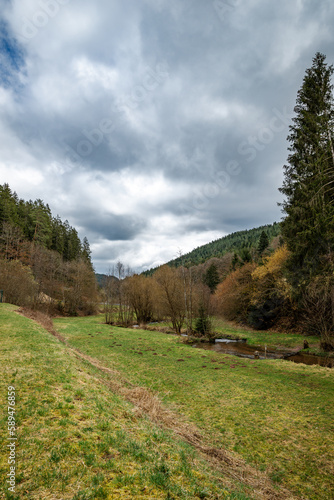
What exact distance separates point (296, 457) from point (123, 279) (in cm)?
3993

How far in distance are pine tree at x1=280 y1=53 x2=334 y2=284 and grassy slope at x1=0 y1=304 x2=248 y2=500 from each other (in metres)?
12.1

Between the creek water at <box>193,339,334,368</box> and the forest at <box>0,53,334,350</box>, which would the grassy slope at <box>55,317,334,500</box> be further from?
the forest at <box>0,53,334,350</box>

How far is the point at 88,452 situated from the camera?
378cm

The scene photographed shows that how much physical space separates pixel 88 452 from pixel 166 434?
2.70 metres

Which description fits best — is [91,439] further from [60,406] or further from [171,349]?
[171,349]

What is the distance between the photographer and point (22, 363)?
749 centimetres

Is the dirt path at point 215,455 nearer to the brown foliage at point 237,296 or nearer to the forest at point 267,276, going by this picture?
the forest at point 267,276

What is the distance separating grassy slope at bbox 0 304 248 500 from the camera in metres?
3.04

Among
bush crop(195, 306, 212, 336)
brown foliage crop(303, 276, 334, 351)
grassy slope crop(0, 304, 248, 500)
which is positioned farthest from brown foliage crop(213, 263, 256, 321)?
grassy slope crop(0, 304, 248, 500)

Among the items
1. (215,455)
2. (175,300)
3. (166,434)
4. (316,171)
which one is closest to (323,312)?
(316,171)

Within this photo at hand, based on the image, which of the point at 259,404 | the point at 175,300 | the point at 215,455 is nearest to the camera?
the point at 215,455

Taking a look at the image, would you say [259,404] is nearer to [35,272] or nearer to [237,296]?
[237,296]

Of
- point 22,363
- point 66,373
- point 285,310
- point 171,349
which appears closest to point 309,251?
point 171,349

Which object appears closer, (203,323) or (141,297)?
(203,323)
